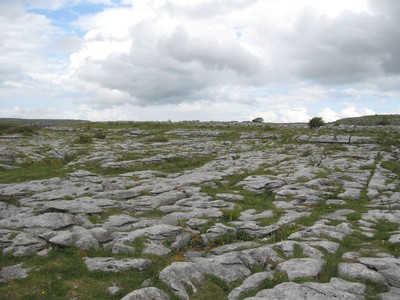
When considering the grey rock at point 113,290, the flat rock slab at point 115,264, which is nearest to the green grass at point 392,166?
the flat rock slab at point 115,264

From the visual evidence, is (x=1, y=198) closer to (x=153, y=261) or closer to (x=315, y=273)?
(x=153, y=261)

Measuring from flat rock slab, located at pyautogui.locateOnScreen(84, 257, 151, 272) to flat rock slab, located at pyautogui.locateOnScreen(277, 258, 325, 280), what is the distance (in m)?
5.26

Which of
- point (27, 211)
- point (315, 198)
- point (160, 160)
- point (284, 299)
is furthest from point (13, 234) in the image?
point (160, 160)

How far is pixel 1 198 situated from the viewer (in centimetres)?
2220

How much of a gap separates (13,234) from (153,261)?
22.7ft

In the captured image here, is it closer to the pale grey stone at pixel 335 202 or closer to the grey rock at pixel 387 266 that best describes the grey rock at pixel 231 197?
the pale grey stone at pixel 335 202

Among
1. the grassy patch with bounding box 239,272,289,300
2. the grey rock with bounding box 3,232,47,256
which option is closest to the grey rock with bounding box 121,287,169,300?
the grassy patch with bounding box 239,272,289,300

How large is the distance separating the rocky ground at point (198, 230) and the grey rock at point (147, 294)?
0.12 feet

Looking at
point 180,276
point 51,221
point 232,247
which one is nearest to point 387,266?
point 232,247

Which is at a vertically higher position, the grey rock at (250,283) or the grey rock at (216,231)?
the grey rock at (216,231)

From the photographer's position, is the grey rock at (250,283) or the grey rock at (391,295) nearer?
the grey rock at (391,295)

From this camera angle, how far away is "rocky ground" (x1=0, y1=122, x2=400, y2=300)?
12.5m

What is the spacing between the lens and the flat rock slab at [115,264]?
1382cm

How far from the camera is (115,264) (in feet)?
45.9
